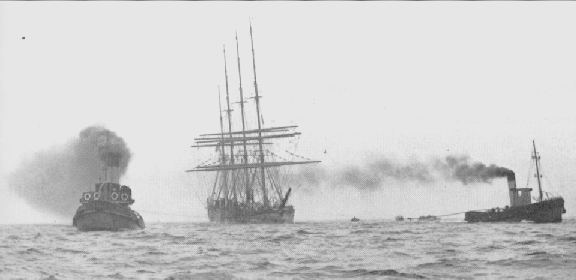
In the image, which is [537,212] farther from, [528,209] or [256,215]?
[256,215]

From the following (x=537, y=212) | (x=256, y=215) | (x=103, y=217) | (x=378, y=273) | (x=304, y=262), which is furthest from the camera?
(x=256, y=215)

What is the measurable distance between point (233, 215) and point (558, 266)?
7426cm

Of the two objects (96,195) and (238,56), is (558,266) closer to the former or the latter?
(96,195)

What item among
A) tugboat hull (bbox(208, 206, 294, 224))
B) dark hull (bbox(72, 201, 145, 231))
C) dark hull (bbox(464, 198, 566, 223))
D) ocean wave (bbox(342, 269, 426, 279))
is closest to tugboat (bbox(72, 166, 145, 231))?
dark hull (bbox(72, 201, 145, 231))

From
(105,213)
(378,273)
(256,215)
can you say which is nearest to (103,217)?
(105,213)

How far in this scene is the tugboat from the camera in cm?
5731

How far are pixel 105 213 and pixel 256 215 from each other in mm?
34835

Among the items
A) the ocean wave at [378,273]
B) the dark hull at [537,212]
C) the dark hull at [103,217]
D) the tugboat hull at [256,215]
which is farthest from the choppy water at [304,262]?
the tugboat hull at [256,215]

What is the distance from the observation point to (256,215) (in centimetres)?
9000

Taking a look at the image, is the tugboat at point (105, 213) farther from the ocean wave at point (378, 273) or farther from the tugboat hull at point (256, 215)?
the ocean wave at point (378, 273)

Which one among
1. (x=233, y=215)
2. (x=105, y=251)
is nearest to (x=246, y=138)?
(x=233, y=215)

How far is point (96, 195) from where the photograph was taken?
5962 centimetres

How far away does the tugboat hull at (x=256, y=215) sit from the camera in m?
89.7

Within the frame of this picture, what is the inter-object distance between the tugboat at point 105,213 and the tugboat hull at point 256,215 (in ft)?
103
